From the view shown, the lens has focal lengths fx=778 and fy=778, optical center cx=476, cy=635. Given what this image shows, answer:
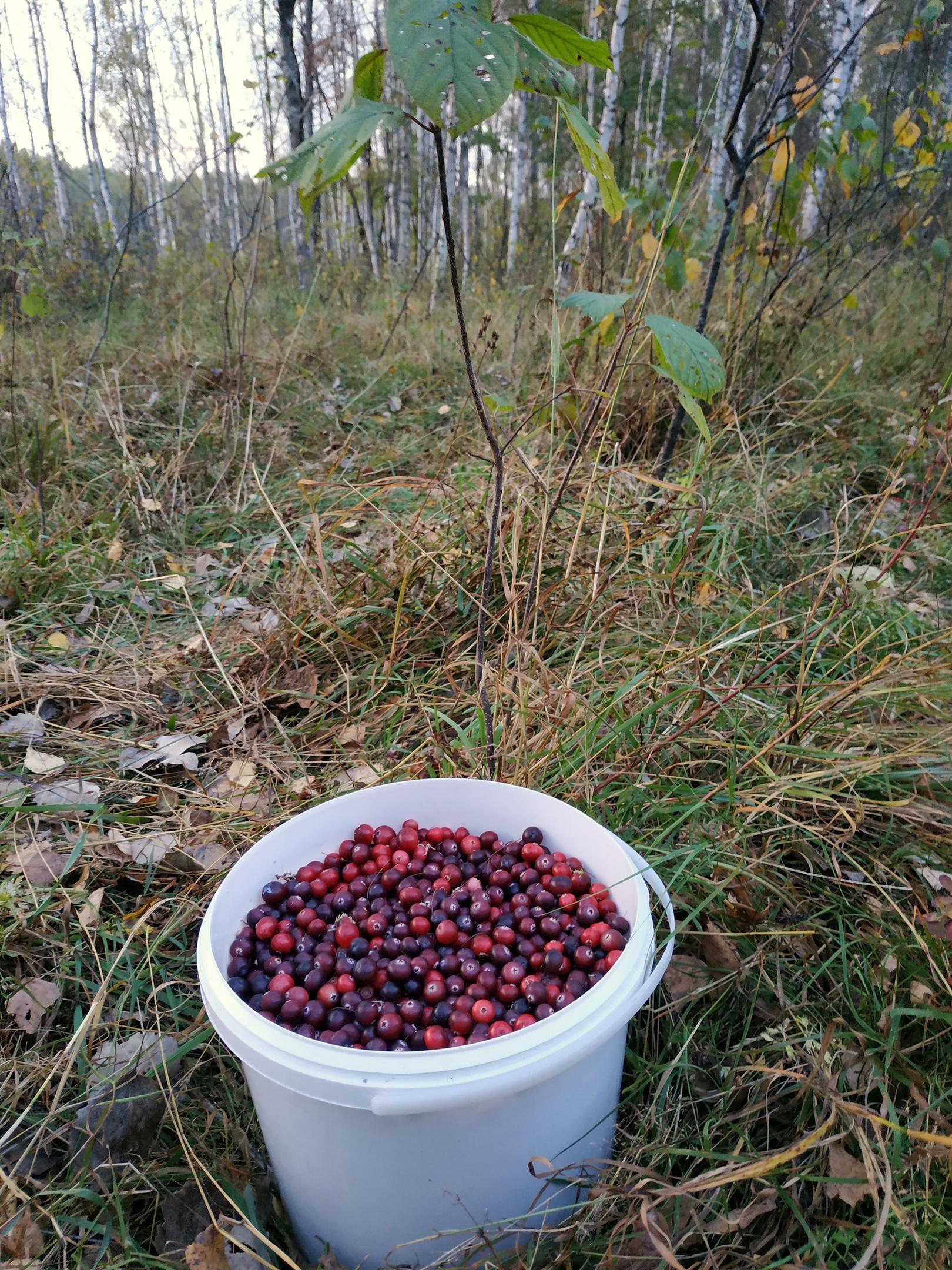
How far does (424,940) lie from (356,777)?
69cm

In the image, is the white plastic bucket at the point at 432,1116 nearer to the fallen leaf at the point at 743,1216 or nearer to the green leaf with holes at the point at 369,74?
the fallen leaf at the point at 743,1216

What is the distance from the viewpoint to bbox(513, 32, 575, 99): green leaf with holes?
102cm

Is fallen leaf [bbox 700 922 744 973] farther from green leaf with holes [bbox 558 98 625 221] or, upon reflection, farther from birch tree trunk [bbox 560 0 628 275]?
birch tree trunk [bbox 560 0 628 275]

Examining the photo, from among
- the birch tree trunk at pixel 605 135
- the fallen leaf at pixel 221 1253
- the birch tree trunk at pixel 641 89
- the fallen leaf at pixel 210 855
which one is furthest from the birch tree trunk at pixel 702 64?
the fallen leaf at pixel 221 1253

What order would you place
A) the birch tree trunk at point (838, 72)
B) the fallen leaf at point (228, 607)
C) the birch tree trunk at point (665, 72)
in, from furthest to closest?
1. the birch tree trunk at point (665, 72)
2. the birch tree trunk at point (838, 72)
3. the fallen leaf at point (228, 607)

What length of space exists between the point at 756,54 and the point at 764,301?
1165mm

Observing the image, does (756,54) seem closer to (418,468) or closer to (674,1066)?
(418,468)

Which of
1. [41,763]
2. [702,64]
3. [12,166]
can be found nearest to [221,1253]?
[41,763]

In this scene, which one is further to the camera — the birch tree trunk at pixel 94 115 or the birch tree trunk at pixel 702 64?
the birch tree trunk at pixel 94 115

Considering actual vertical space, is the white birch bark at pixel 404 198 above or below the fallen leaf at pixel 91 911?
above

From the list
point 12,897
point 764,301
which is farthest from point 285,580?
point 764,301

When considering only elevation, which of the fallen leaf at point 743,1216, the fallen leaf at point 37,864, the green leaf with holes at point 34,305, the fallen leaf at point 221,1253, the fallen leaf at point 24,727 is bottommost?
the fallen leaf at point 221,1253

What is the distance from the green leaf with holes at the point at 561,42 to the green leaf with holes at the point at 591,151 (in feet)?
0.20

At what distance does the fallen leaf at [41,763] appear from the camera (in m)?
1.87
